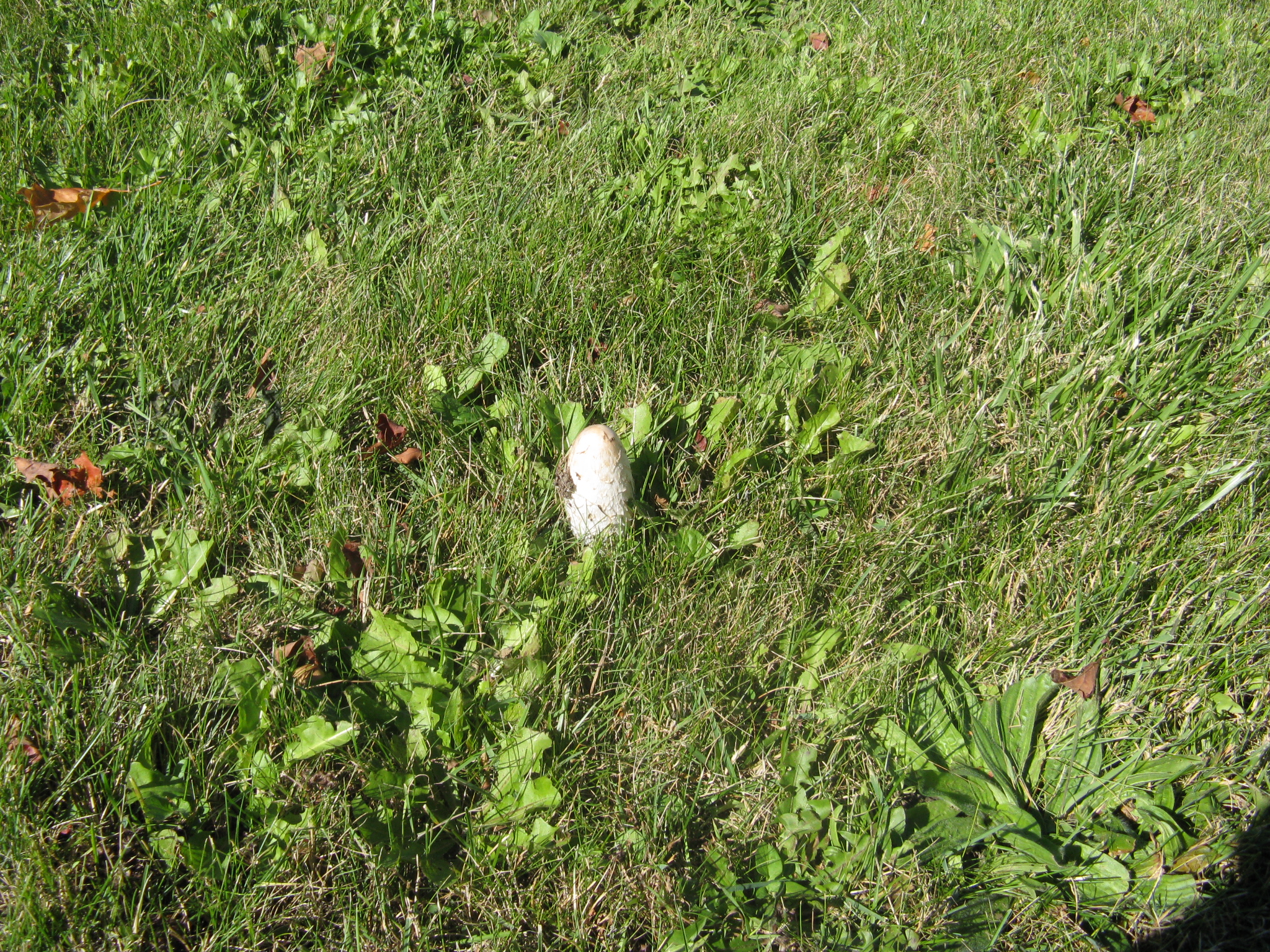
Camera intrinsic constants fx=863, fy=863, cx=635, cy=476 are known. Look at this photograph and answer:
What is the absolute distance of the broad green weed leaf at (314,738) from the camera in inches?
64.8

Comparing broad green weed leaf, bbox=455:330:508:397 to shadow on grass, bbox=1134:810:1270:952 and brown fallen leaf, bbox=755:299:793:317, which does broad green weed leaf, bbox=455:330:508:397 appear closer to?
Result: brown fallen leaf, bbox=755:299:793:317

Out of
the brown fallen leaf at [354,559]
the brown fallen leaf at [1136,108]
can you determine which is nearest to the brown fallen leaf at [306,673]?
the brown fallen leaf at [354,559]

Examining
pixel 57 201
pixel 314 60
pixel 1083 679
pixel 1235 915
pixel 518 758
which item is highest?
pixel 314 60

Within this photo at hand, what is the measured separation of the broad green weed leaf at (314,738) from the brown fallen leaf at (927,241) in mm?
2280

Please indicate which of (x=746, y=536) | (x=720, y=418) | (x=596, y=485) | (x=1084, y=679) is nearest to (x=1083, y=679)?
(x=1084, y=679)

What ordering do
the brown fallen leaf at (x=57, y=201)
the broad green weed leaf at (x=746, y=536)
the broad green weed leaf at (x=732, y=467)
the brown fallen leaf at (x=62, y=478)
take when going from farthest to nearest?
the brown fallen leaf at (x=57, y=201) < the broad green weed leaf at (x=732, y=467) < the broad green weed leaf at (x=746, y=536) < the brown fallen leaf at (x=62, y=478)

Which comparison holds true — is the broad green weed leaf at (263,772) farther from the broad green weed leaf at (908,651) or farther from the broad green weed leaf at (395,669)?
the broad green weed leaf at (908,651)

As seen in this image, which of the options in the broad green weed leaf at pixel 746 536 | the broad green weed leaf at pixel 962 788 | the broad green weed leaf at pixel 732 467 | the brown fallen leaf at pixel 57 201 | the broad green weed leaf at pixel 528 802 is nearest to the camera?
the broad green weed leaf at pixel 528 802

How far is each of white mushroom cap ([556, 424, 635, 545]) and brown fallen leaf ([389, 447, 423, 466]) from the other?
410 mm

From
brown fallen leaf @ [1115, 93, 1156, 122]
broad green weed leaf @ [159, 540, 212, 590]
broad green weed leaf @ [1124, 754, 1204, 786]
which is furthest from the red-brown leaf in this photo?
brown fallen leaf @ [1115, 93, 1156, 122]

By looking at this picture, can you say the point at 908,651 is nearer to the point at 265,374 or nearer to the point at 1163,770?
the point at 1163,770

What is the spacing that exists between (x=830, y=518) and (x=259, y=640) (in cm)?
139

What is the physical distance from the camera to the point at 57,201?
8.27 ft

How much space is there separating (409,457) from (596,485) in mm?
567
